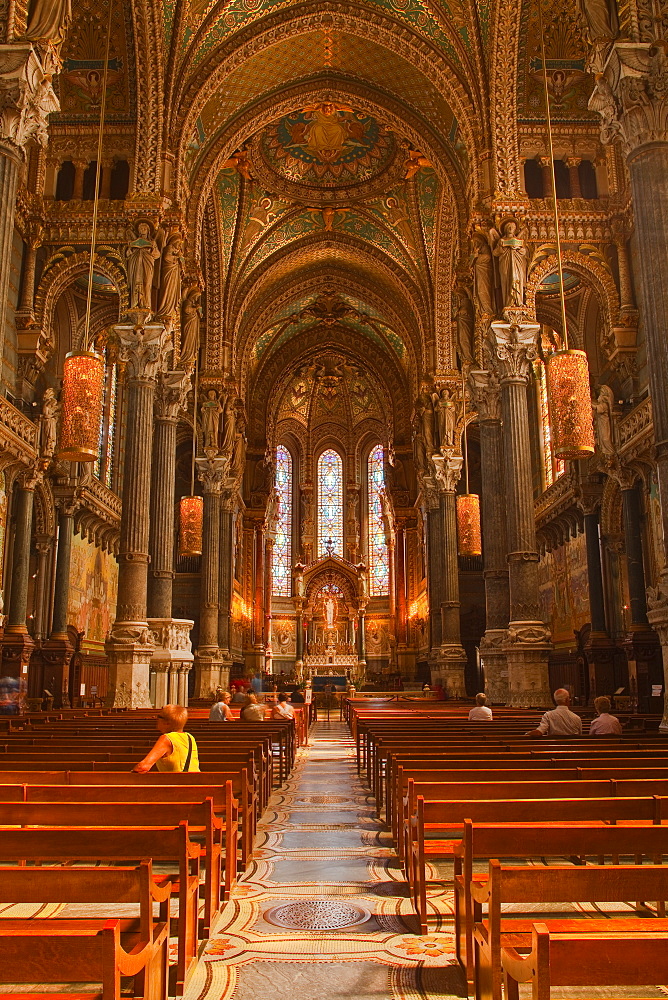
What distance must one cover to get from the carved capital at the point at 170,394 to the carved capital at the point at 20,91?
313 inches

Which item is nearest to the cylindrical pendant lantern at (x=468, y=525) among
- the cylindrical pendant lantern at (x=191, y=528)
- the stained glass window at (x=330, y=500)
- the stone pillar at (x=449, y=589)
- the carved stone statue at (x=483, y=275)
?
the carved stone statue at (x=483, y=275)

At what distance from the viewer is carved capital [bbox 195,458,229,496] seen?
27.0 meters

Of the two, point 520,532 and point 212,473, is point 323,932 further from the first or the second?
point 212,473

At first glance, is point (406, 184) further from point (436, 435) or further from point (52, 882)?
point (52, 882)

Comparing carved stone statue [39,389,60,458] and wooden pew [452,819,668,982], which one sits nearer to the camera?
wooden pew [452,819,668,982]

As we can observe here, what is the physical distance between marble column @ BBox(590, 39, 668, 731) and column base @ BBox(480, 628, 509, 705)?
697 centimetres

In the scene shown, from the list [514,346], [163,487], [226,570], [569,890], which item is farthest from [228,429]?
[569,890]

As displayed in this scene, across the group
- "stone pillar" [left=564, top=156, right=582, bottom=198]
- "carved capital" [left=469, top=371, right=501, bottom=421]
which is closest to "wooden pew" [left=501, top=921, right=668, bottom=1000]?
"carved capital" [left=469, top=371, right=501, bottom=421]

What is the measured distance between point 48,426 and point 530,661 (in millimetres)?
10979

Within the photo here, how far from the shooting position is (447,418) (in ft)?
90.5

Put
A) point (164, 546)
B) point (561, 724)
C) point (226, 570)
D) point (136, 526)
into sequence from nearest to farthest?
point (561, 724) < point (136, 526) < point (164, 546) < point (226, 570)

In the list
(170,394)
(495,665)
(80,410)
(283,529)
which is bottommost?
(495,665)

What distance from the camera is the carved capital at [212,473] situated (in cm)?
2697

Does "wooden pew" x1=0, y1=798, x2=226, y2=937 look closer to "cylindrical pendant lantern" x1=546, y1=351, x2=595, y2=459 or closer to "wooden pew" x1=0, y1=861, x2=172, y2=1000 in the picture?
"wooden pew" x1=0, y1=861, x2=172, y2=1000
